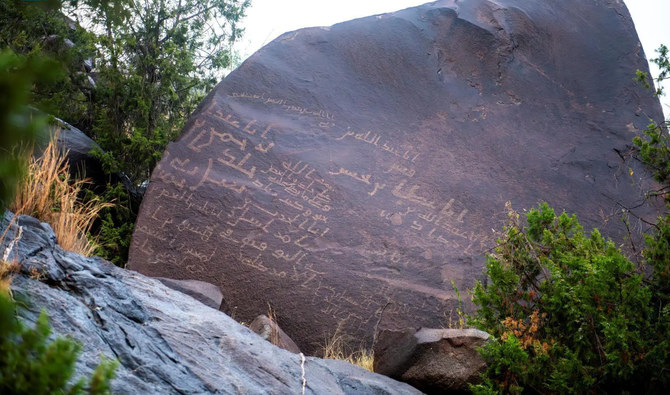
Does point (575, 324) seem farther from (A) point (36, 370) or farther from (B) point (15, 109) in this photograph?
(B) point (15, 109)

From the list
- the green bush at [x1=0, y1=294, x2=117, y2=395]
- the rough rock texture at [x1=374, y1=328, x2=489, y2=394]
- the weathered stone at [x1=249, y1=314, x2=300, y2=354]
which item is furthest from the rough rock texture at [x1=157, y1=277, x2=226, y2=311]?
the green bush at [x1=0, y1=294, x2=117, y2=395]

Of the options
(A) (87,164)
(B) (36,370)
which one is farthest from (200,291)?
(B) (36,370)

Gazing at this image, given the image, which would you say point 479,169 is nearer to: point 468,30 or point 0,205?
point 468,30

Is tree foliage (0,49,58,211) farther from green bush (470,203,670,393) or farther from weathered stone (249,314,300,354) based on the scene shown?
weathered stone (249,314,300,354)

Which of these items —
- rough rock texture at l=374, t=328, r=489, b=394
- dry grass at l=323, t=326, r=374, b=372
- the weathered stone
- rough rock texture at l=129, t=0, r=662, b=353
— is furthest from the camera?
rough rock texture at l=129, t=0, r=662, b=353

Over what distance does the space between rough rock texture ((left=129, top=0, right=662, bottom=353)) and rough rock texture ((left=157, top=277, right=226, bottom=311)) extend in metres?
0.43

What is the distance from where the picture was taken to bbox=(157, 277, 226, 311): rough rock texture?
389 cm

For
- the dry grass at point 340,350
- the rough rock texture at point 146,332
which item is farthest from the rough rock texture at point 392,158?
the rough rock texture at point 146,332

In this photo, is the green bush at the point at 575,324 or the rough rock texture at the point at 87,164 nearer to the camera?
the green bush at the point at 575,324

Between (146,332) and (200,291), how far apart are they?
1.56 m

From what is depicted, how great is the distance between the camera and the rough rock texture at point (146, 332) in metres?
2.18

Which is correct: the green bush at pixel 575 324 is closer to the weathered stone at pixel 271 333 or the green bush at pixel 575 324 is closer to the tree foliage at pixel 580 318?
the tree foliage at pixel 580 318

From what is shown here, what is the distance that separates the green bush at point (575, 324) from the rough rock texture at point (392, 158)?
Answer: 48.6 inches

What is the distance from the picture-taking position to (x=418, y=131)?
18.6 ft
